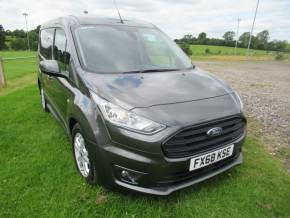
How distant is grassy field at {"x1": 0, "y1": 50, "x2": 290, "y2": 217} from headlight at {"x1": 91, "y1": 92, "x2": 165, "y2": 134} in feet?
2.70

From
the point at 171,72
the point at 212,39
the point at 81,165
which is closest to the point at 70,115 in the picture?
the point at 81,165

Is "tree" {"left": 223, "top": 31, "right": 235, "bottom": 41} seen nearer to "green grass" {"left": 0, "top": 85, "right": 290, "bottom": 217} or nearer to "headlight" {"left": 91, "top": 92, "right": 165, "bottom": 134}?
"green grass" {"left": 0, "top": 85, "right": 290, "bottom": 217}

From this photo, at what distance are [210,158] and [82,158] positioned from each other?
1377 millimetres

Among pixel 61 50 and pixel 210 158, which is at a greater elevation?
pixel 61 50

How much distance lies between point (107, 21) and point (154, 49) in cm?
77

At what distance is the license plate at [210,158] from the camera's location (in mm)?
2180

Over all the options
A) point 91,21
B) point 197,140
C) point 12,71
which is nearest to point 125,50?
point 91,21

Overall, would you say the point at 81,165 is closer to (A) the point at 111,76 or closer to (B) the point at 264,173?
(A) the point at 111,76

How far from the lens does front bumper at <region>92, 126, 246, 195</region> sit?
6.73 ft

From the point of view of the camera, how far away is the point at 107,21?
342cm

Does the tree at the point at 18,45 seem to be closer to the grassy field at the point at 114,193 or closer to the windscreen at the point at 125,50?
the grassy field at the point at 114,193

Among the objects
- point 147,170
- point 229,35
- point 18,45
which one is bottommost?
point 18,45

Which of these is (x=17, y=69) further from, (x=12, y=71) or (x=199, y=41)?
(x=199, y=41)

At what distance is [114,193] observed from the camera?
2.54 meters
